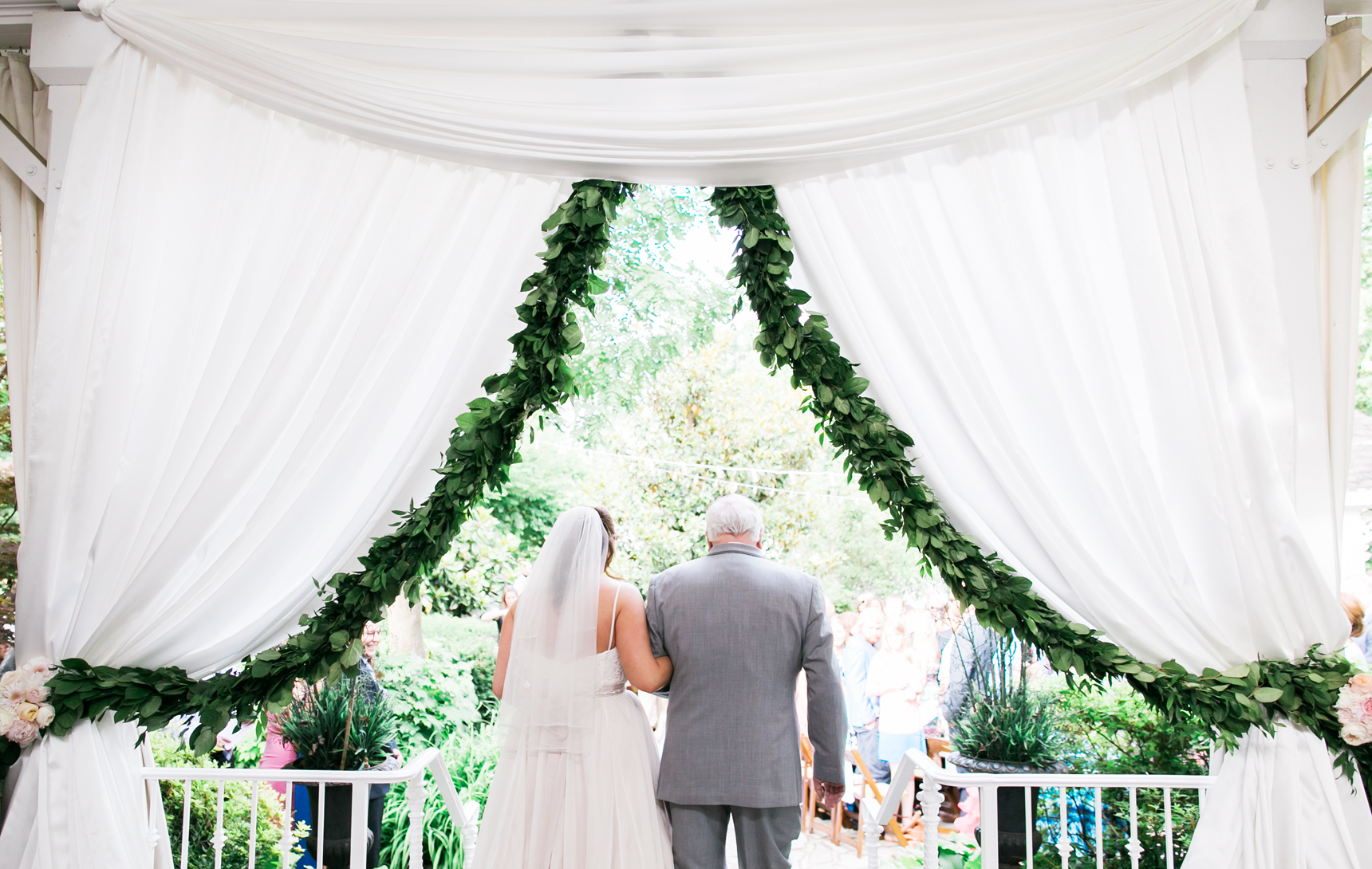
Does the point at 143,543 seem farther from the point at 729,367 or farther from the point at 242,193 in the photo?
the point at 729,367

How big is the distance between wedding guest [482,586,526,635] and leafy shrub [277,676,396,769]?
137cm

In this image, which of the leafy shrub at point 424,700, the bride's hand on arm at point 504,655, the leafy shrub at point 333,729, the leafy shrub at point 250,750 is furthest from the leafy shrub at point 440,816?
the bride's hand on arm at point 504,655

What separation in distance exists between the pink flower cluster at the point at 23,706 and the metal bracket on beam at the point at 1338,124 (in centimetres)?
329

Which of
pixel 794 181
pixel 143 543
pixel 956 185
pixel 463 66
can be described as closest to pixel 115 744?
pixel 143 543

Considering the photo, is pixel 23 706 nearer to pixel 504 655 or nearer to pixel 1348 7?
pixel 504 655

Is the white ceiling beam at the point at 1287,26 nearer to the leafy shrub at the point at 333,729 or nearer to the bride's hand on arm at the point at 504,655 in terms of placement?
the bride's hand on arm at the point at 504,655

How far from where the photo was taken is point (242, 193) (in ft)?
6.72

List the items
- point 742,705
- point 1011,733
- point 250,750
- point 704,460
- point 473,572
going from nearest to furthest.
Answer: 1. point 742,705
2. point 1011,733
3. point 250,750
4. point 473,572
5. point 704,460

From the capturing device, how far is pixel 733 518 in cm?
243

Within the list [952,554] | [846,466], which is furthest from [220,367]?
[952,554]

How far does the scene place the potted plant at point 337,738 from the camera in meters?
2.95

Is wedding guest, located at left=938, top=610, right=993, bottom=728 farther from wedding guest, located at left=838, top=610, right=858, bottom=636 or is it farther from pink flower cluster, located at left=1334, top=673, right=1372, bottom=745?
wedding guest, located at left=838, top=610, right=858, bottom=636

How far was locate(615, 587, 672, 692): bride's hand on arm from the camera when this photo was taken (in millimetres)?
2293

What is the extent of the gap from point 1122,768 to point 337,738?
2.97 m
